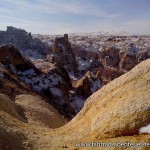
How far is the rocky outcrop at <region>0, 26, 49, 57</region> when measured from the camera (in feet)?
528

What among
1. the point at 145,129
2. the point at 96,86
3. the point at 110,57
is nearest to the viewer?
the point at 145,129

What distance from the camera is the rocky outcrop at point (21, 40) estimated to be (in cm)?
16094

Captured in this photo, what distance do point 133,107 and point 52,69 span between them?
130ft

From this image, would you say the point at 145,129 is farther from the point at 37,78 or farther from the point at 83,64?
the point at 83,64

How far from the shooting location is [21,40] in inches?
6668

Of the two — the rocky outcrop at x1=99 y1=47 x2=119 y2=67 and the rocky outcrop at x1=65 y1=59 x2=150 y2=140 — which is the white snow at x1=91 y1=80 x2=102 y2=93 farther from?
the rocky outcrop at x1=99 y1=47 x2=119 y2=67

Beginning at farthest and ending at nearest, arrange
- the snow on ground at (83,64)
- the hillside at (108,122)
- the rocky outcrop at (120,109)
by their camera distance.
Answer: the snow on ground at (83,64) < the rocky outcrop at (120,109) < the hillside at (108,122)

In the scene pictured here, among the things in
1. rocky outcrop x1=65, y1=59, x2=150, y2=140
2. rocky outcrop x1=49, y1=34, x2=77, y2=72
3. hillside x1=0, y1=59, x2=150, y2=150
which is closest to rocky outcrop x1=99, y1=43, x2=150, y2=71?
rocky outcrop x1=49, y1=34, x2=77, y2=72

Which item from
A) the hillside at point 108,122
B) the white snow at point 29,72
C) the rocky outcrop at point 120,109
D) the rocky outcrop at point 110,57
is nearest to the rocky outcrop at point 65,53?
the rocky outcrop at point 110,57

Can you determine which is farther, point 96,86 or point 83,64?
point 83,64

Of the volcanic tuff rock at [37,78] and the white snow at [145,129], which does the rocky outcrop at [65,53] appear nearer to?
the volcanic tuff rock at [37,78]

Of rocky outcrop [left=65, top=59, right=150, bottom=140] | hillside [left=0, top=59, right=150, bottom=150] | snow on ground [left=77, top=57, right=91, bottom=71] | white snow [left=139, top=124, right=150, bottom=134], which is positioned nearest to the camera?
white snow [left=139, top=124, right=150, bottom=134]

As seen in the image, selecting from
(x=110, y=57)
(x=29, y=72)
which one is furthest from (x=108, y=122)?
(x=110, y=57)

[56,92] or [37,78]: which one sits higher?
[37,78]
